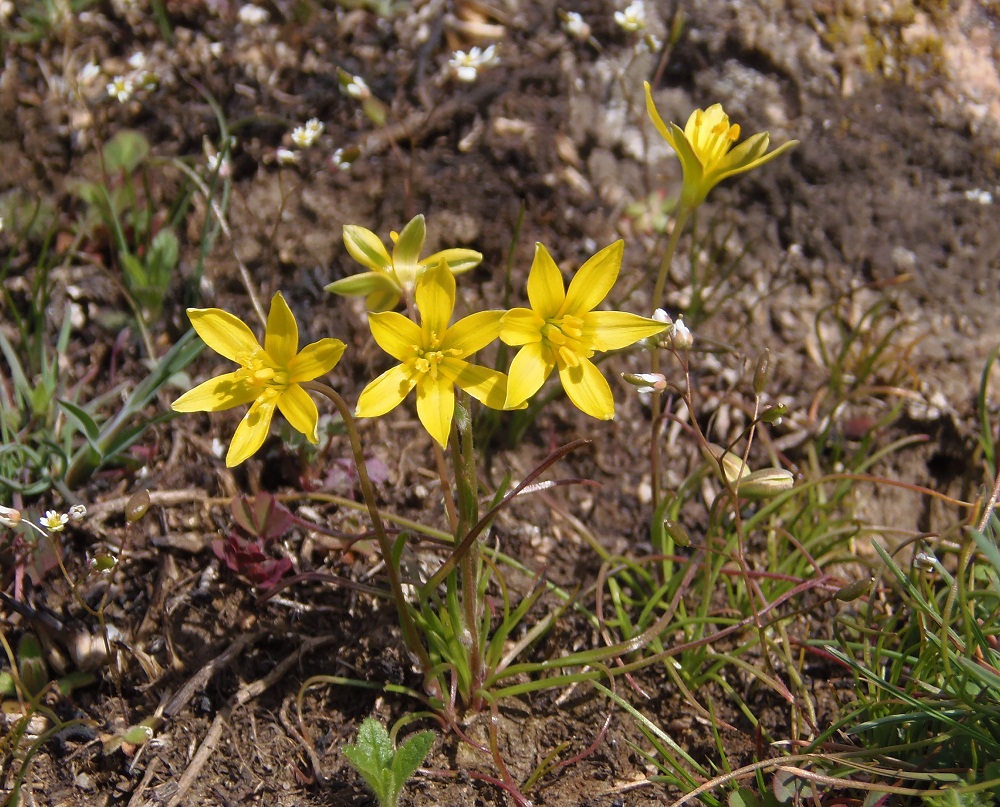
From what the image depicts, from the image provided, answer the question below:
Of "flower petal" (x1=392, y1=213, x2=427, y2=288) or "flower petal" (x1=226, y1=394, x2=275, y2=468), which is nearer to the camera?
"flower petal" (x1=226, y1=394, x2=275, y2=468)

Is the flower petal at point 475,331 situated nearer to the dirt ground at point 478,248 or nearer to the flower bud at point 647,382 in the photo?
the flower bud at point 647,382

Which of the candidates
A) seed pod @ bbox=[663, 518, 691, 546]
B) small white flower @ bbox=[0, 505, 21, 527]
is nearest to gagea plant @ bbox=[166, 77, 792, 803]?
seed pod @ bbox=[663, 518, 691, 546]

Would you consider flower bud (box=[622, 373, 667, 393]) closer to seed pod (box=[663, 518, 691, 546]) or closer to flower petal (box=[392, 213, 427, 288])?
seed pod (box=[663, 518, 691, 546])

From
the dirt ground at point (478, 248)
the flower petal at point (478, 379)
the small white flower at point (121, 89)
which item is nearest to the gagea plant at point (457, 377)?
the flower petal at point (478, 379)

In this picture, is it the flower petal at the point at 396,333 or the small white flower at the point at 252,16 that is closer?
the flower petal at the point at 396,333

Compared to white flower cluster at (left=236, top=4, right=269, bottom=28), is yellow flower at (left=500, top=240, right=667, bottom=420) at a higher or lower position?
lower

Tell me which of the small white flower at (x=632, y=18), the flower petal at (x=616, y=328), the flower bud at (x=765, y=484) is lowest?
the flower bud at (x=765, y=484)

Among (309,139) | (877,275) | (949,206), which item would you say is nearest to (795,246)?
(877,275)
